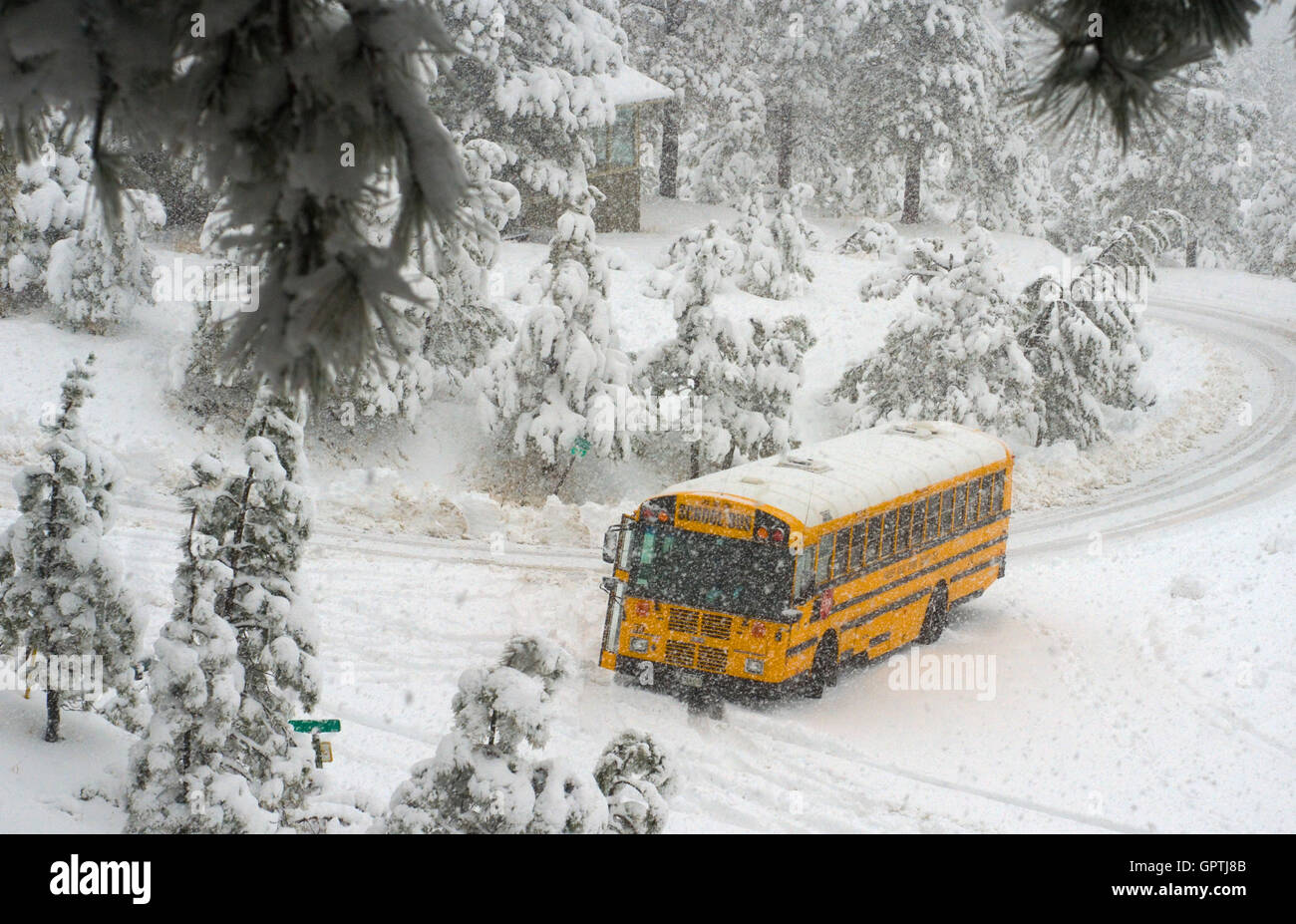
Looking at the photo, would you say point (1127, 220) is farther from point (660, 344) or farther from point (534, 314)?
point (534, 314)

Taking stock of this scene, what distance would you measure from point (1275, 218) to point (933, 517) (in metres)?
48.7

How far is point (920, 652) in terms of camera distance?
19.1m

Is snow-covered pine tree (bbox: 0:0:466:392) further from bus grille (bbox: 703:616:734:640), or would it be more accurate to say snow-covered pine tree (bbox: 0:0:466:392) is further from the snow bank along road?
bus grille (bbox: 703:616:734:640)

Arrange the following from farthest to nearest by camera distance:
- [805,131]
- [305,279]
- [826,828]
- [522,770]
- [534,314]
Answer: [805,131] → [534,314] → [826,828] → [522,770] → [305,279]

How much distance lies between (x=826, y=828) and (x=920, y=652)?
6.16m

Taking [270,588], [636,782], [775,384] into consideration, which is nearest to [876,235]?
[775,384]

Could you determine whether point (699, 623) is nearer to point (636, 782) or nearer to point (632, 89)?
point (636, 782)

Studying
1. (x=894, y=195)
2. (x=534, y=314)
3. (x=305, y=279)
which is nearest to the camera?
(x=305, y=279)

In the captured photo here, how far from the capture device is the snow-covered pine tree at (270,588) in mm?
9891

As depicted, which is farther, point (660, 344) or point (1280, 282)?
point (1280, 282)

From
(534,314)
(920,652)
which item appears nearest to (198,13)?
(920,652)

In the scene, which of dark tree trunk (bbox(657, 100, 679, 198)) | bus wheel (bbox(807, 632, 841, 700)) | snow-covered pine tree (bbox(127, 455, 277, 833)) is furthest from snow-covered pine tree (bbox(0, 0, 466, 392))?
dark tree trunk (bbox(657, 100, 679, 198))

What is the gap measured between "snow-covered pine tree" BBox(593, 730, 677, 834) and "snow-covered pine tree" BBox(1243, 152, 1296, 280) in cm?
5705

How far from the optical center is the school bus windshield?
→ 631 inches
